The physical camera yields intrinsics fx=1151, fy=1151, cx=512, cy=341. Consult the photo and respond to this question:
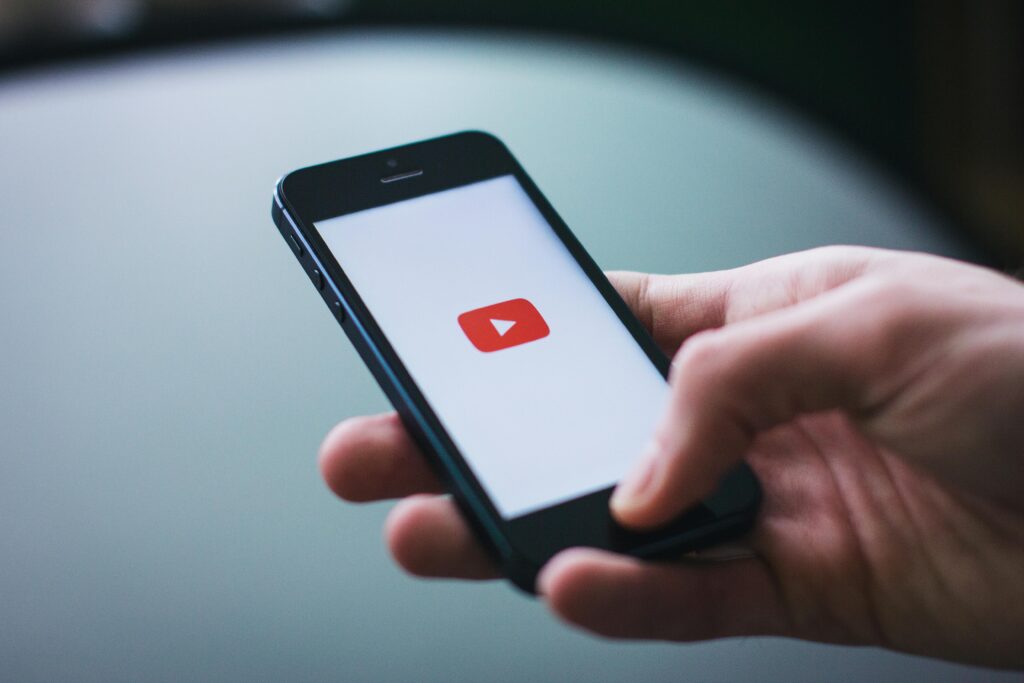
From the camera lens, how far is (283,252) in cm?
124

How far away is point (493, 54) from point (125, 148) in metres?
0.53

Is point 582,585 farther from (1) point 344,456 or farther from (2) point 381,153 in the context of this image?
(2) point 381,153

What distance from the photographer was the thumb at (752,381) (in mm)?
563

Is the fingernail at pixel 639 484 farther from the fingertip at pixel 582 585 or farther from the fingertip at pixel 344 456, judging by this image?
the fingertip at pixel 344 456

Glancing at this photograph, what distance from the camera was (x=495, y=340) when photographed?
695 millimetres

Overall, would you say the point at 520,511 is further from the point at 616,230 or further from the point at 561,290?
the point at 616,230

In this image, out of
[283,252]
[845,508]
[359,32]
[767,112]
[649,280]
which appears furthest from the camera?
[359,32]

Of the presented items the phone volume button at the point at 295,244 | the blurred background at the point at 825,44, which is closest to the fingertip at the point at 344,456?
the phone volume button at the point at 295,244

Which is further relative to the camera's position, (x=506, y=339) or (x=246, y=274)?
(x=246, y=274)

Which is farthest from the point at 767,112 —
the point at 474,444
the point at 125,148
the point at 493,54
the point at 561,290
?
the point at 474,444

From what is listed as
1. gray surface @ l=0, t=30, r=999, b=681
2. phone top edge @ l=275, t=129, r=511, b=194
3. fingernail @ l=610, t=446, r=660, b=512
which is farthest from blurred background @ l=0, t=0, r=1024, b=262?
fingernail @ l=610, t=446, r=660, b=512

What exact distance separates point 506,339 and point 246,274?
1.89 ft

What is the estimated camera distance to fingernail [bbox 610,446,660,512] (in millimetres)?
586

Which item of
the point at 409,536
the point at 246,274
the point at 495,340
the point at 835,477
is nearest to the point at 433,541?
the point at 409,536
